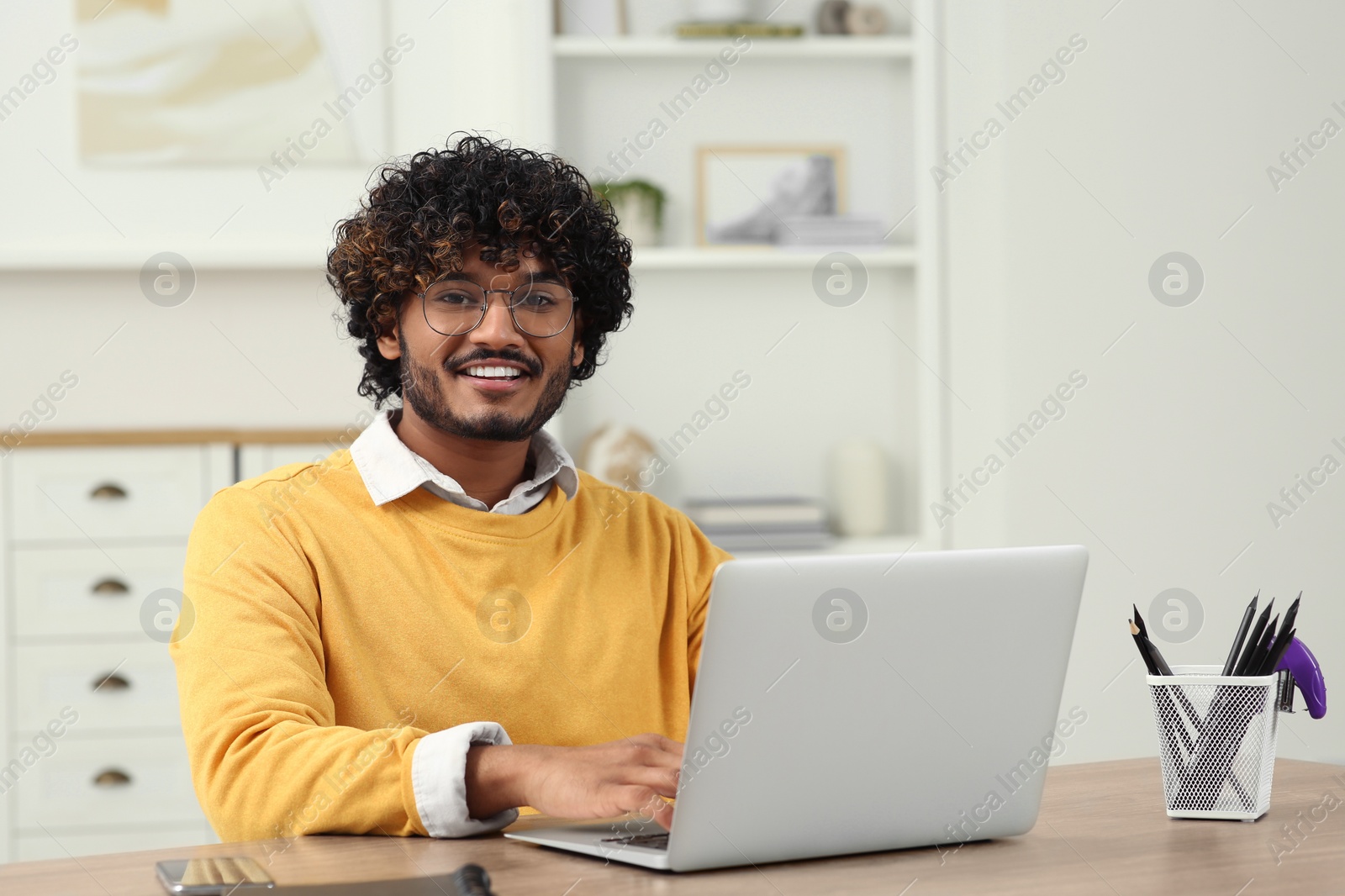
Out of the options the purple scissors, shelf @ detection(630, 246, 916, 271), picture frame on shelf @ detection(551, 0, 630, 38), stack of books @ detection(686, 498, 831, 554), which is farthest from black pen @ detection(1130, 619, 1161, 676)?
picture frame on shelf @ detection(551, 0, 630, 38)

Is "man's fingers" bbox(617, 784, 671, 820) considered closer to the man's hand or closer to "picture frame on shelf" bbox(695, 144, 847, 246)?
the man's hand

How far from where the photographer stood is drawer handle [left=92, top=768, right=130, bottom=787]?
9.00 feet

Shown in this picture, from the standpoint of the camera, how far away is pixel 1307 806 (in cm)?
124

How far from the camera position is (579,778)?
1.06 metres

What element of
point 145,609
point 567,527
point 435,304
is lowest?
point 145,609

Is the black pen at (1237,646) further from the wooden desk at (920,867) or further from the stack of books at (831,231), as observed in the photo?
the stack of books at (831,231)

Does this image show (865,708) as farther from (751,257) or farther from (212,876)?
(751,257)

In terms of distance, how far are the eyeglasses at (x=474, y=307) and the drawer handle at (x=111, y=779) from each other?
1632 millimetres

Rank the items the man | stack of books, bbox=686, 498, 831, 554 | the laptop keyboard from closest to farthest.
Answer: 1. the laptop keyboard
2. the man
3. stack of books, bbox=686, 498, 831, 554

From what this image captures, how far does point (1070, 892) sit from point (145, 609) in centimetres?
226

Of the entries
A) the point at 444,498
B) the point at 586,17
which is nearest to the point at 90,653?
the point at 444,498

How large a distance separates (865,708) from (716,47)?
2.45 metres

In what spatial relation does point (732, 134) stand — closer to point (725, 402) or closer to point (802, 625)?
point (725, 402)

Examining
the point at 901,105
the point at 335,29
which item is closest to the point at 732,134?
the point at 901,105
